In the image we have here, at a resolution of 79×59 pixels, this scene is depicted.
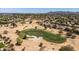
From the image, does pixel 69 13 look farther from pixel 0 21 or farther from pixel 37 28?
pixel 0 21

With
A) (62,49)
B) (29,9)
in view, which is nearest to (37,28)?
(29,9)

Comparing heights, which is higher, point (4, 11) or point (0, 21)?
point (4, 11)
